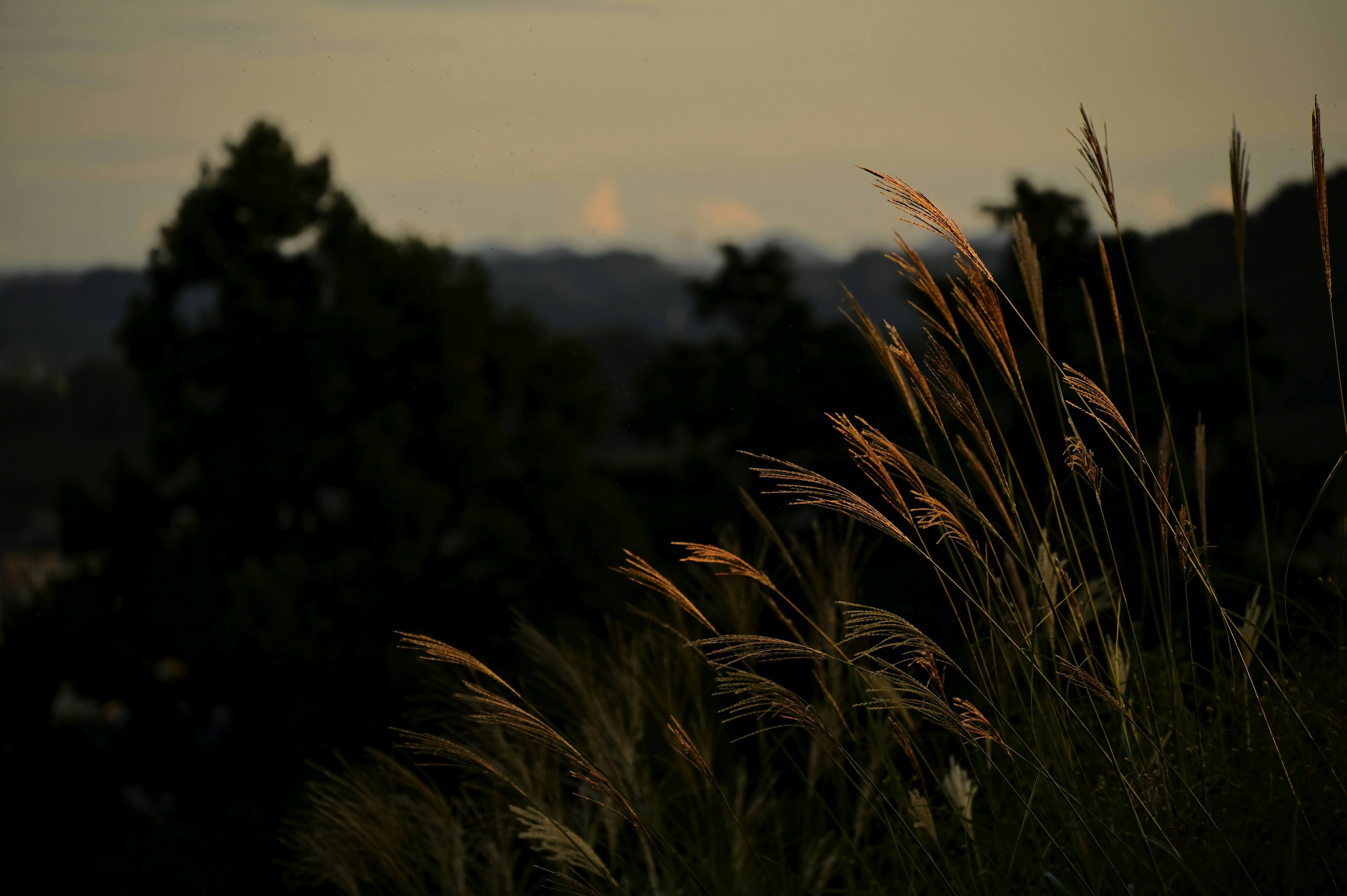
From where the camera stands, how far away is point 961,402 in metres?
1.28

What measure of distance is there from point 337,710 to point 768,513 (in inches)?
86.2

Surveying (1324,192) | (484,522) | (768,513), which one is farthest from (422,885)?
(484,522)

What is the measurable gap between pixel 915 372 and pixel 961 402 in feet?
0.25

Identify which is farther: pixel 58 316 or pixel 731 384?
pixel 58 316

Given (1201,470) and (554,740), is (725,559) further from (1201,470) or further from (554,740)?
(1201,470)

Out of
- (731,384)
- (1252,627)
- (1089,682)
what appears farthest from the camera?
(731,384)

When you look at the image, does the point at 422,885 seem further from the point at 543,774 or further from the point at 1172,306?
the point at 1172,306

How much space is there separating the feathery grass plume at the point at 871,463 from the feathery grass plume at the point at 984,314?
0.68ft

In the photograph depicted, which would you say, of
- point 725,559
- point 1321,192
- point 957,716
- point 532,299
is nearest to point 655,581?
point 725,559

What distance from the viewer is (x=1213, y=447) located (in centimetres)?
441

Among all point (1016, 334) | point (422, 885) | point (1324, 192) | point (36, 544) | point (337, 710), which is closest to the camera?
point (1324, 192)

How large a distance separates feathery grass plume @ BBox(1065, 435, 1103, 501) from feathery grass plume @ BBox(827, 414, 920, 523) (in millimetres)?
186

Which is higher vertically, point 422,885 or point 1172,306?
point 1172,306

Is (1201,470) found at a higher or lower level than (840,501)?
lower
